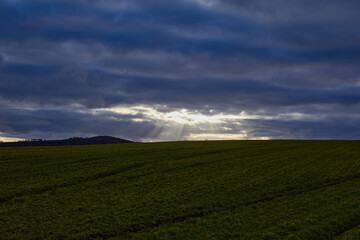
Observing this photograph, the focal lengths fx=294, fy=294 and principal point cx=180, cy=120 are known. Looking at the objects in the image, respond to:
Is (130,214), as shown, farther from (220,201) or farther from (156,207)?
(220,201)

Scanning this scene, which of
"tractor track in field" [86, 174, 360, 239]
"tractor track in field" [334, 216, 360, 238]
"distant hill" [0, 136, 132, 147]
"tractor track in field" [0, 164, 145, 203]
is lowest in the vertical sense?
"tractor track in field" [334, 216, 360, 238]

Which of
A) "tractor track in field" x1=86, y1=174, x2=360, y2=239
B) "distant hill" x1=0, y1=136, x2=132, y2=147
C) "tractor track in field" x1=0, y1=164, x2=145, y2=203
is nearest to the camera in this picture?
"tractor track in field" x1=86, y1=174, x2=360, y2=239

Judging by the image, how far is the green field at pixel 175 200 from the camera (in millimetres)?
20594

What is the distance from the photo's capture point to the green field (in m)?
20.6

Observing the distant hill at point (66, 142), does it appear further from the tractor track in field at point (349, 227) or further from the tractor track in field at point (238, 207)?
the tractor track in field at point (349, 227)

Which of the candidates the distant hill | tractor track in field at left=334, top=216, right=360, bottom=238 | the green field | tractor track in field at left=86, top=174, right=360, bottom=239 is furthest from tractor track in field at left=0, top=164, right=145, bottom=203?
the distant hill

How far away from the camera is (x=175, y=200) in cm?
Answer: 2766

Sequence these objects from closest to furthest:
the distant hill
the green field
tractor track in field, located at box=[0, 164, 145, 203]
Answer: the green field
tractor track in field, located at box=[0, 164, 145, 203]
the distant hill

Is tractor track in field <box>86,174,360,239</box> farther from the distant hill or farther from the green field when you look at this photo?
the distant hill

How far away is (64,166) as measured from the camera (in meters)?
43.5

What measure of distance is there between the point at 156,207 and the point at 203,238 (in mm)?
7264

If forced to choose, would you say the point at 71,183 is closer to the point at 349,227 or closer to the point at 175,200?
the point at 175,200

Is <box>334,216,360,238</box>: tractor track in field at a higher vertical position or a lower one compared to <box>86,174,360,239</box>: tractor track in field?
lower

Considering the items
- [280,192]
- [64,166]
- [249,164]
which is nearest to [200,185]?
[280,192]
